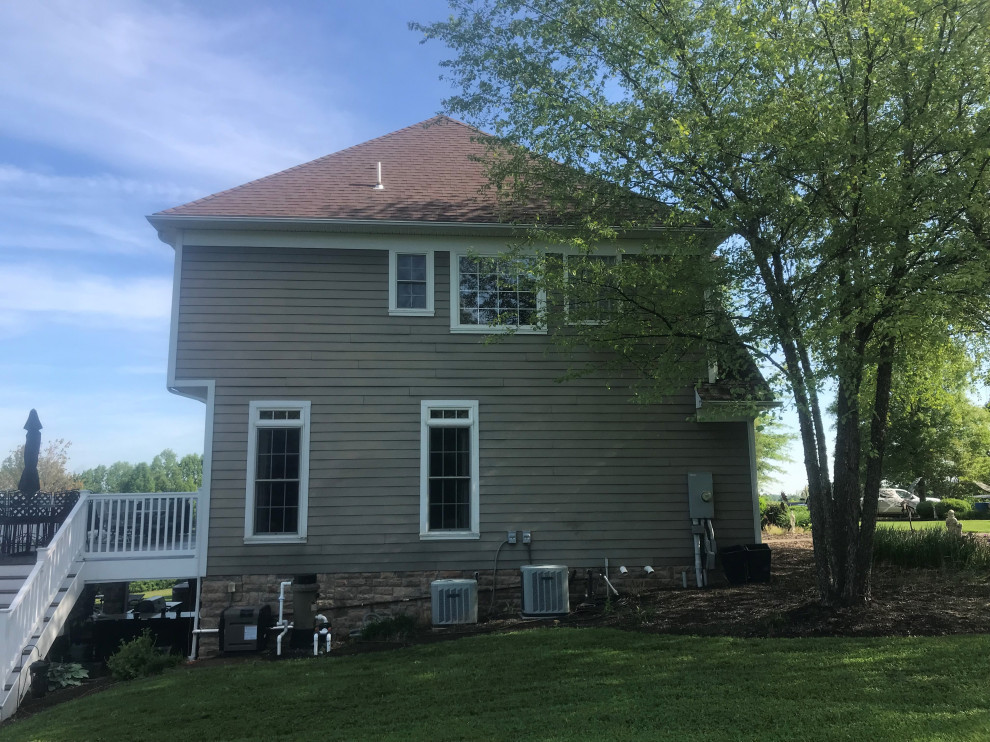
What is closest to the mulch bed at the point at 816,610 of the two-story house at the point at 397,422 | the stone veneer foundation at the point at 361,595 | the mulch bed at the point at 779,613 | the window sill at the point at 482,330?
the mulch bed at the point at 779,613

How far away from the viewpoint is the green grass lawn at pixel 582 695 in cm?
564

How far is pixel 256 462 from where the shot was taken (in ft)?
36.3

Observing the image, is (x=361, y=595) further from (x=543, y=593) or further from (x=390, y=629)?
(x=543, y=593)

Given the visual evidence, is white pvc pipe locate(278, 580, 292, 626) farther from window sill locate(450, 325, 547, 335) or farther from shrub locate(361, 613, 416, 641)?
window sill locate(450, 325, 547, 335)

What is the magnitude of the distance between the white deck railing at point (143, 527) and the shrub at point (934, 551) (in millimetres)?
9906

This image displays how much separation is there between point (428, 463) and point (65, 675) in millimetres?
5242

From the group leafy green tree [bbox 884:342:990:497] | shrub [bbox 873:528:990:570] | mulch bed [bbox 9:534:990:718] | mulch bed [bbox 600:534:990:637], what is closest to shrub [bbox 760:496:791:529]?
leafy green tree [bbox 884:342:990:497]

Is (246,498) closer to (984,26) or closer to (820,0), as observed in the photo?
(820,0)

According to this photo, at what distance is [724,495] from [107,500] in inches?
354

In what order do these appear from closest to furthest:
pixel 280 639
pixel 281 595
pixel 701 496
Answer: pixel 280 639 < pixel 281 595 < pixel 701 496

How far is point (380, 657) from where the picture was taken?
29.0ft

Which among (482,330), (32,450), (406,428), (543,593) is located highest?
(482,330)

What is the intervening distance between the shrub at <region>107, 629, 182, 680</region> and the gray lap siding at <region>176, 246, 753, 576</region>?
1.66 meters

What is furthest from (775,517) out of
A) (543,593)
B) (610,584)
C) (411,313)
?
(411,313)
